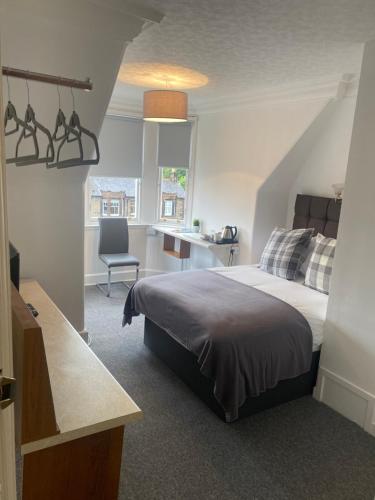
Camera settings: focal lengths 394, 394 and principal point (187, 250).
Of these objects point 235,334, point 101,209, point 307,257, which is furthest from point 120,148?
point 235,334

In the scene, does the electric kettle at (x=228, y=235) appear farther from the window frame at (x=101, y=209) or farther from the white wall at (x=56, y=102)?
the white wall at (x=56, y=102)

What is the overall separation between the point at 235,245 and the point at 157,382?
6.78 feet

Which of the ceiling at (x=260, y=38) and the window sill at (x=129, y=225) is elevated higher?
the ceiling at (x=260, y=38)

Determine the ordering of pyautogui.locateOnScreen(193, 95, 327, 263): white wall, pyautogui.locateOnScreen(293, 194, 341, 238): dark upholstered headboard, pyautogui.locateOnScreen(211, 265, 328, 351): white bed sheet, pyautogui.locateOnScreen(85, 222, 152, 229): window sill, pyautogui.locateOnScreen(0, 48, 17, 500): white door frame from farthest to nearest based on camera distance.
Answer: pyautogui.locateOnScreen(85, 222, 152, 229): window sill
pyautogui.locateOnScreen(193, 95, 327, 263): white wall
pyautogui.locateOnScreen(293, 194, 341, 238): dark upholstered headboard
pyautogui.locateOnScreen(211, 265, 328, 351): white bed sheet
pyautogui.locateOnScreen(0, 48, 17, 500): white door frame

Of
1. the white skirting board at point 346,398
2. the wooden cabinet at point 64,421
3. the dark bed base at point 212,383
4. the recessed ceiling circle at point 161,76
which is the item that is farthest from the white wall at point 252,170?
the wooden cabinet at point 64,421

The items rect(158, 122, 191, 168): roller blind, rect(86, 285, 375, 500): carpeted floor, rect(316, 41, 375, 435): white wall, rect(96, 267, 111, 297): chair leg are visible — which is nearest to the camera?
rect(86, 285, 375, 500): carpeted floor

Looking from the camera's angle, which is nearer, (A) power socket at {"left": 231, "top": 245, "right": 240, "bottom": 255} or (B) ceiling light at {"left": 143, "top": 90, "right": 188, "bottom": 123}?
(B) ceiling light at {"left": 143, "top": 90, "right": 188, "bottom": 123}

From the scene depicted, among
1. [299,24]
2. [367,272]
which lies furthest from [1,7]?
[367,272]

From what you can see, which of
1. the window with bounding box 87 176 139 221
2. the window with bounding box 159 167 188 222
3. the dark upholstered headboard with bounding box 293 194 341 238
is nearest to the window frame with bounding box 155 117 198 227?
the window with bounding box 159 167 188 222

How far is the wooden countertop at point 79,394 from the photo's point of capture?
52.7 inches

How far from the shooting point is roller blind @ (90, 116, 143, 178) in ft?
15.9

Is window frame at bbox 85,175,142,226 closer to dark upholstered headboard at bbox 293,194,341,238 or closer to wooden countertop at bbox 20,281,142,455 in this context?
dark upholstered headboard at bbox 293,194,341,238

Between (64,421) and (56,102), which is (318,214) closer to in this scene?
(56,102)

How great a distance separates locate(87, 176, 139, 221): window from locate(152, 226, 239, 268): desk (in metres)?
0.46
